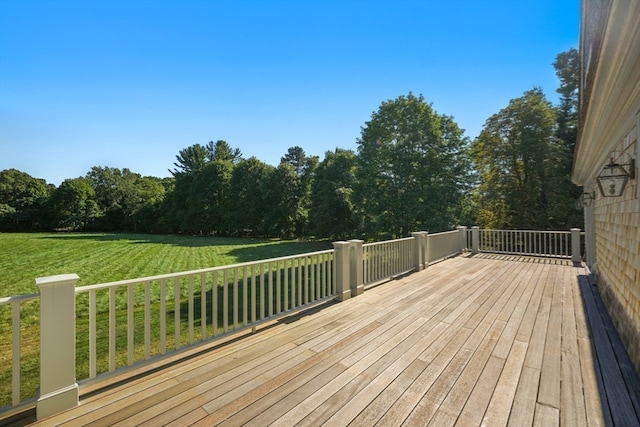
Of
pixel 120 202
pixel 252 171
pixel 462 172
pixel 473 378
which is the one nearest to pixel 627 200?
pixel 473 378

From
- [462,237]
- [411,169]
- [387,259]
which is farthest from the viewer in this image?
[411,169]

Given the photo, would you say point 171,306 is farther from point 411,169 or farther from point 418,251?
point 411,169

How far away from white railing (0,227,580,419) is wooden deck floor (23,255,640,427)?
0.23 m

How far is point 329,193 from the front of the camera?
65.3 ft

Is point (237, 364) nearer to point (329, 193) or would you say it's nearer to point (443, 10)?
point (443, 10)

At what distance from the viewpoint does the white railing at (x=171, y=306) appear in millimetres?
1842

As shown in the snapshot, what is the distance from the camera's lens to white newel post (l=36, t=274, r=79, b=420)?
70.9 inches

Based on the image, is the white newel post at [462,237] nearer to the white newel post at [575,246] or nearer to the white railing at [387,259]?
the white newel post at [575,246]

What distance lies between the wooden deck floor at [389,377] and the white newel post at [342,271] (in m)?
0.35

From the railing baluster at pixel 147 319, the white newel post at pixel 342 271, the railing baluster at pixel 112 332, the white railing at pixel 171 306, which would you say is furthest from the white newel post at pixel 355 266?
the railing baluster at pixel 112 332

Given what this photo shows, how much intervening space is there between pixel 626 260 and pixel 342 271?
3259 millimetres

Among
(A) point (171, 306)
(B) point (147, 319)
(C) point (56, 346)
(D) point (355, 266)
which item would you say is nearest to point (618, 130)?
(D) point (355, 266)

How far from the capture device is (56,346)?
73.2 inches

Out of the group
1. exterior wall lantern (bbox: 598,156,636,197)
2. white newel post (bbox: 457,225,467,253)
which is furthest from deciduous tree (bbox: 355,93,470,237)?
exterior wall lantern (bbox: 598,156,636,197)
